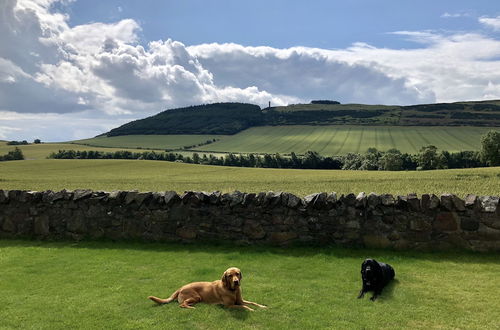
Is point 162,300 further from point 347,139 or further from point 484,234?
point 347,139

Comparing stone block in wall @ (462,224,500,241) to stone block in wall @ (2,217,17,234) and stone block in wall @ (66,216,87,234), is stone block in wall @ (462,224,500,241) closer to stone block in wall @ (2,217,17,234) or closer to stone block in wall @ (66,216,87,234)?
stone block in wall @ (66,216,87,234)

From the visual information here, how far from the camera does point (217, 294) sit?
739cm

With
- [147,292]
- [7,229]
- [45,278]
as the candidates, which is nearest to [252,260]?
[147,292]

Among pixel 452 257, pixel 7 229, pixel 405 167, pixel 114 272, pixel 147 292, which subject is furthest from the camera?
pixel 405 167

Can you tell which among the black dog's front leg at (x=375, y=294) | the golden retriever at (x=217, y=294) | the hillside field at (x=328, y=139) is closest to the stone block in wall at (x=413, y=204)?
the black dog's front leg at (x=375, y=294)

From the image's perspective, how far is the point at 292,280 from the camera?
8641 millimetres

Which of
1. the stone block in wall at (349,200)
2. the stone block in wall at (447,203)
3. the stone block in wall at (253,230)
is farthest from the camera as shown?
the stone block in wall at (253,230)

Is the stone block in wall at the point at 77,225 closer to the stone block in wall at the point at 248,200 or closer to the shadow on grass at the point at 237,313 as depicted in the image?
the stone block in wall at the point at 248,200

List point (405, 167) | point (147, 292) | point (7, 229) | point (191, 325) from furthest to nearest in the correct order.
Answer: point (405, 167), point (7, 229), point (147, 292), point (191, 325)

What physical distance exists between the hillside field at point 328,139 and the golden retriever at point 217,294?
333ft

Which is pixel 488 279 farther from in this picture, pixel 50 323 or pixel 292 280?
pixel 50 323

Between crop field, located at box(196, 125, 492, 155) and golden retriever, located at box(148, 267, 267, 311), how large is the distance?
103m

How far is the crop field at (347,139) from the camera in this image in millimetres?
113681

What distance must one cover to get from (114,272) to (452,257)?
8.13 meters
